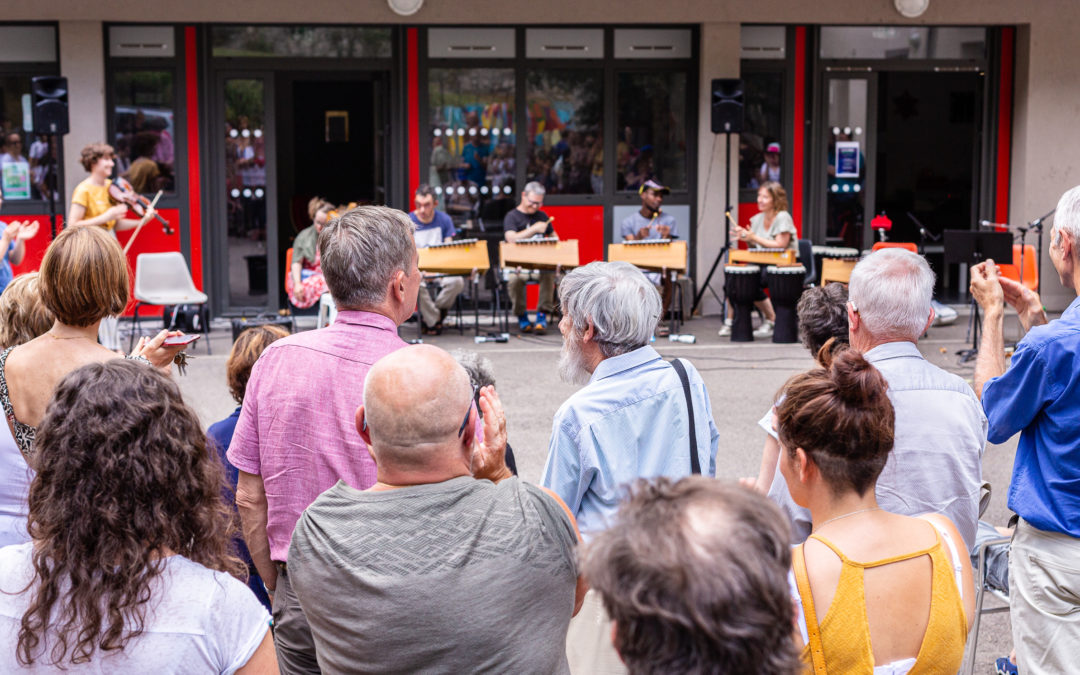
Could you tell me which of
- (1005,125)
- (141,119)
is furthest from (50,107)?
(1005,125)

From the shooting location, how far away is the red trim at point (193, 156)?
1225 cm

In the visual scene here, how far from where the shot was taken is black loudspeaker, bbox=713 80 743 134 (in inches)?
478

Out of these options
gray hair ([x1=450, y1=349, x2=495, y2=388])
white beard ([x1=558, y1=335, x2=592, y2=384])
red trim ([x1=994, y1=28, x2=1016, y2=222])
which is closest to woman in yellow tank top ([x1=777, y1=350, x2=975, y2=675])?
white beard ([x1=558, y1=335, x2=592, y2=384])

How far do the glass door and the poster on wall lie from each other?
634cm

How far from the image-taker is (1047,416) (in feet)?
9.90

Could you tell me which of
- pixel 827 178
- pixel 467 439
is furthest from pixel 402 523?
pixel 827 178

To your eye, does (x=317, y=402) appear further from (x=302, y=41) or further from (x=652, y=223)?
(x=302, y=41)

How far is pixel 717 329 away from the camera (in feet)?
40.2

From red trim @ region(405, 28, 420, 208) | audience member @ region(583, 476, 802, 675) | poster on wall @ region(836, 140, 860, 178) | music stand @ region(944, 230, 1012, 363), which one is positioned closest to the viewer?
audience member @ region(583, 476, 802, 675)

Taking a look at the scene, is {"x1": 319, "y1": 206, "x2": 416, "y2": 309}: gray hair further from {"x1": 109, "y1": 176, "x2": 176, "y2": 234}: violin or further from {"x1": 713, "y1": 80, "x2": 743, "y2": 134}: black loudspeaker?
{"x1": 713, "y1": 80, "x2": 743, "y2": 134}: black loudspeaker

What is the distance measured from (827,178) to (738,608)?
12.7 m

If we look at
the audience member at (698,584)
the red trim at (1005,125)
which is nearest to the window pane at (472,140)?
the red trim at (1005,125)

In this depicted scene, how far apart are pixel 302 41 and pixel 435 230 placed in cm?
263

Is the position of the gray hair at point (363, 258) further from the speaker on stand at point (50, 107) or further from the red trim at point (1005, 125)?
the red trim at point (1005, 125)
